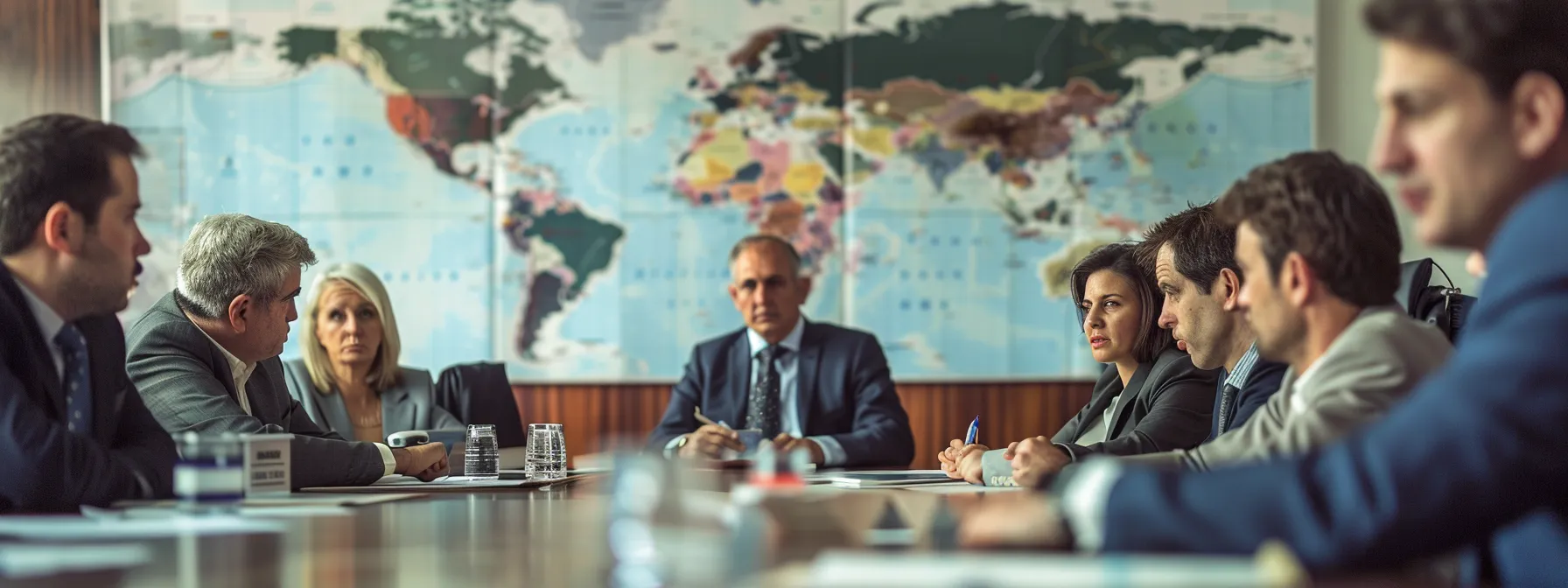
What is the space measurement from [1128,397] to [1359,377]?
1.77 meters

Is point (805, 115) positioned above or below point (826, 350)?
above

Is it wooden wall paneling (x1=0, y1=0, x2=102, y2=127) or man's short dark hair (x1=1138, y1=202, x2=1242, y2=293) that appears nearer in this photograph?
man's short dark hair (x1=1138, y1=202, x2=1242, y2=293)

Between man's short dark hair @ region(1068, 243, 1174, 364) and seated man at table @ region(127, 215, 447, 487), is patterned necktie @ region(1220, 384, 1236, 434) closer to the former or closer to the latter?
man's short dark hair @ region(1068, 243, 1174, 364)

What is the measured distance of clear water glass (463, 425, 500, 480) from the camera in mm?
3209

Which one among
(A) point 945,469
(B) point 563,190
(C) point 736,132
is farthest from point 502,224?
(A) point 945,469

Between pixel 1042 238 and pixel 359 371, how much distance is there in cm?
299

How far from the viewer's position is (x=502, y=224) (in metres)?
6.02

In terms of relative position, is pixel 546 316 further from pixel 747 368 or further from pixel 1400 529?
pixel 1400 529

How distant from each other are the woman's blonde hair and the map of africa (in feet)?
4.39

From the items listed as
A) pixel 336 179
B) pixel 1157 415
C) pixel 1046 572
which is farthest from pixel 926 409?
pixel 1046 572

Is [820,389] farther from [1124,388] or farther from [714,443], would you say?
[1124,388]

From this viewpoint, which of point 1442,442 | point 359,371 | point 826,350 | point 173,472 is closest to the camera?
point 1442,442

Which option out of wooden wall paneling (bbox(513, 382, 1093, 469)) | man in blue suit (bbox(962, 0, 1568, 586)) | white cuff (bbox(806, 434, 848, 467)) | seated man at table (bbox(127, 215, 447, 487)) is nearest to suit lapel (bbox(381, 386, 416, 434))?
seated man at table (bbox(127, 215, 447, 487))

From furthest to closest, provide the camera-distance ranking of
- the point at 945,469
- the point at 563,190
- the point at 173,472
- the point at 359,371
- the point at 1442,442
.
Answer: the point at 563,190 → the point at 359,371 → the point at 945,469 → the point at 173,472 → the point at 1442,442
